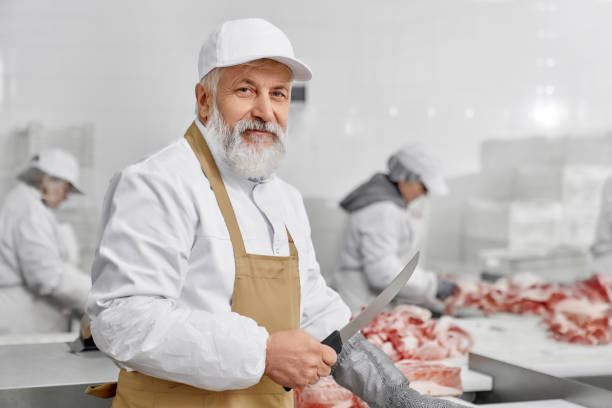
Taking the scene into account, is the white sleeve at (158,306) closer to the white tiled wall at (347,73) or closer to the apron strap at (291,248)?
the apron strap at (291,248)

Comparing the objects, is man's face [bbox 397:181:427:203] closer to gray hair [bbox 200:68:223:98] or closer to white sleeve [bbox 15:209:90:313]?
white sleeve [bbox 15:209:90:313]

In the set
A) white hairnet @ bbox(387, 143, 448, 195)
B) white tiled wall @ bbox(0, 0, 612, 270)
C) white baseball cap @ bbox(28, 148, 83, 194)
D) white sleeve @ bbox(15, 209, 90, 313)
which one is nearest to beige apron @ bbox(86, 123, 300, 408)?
white hairnet @ bbox(387, 143, 448, 195)

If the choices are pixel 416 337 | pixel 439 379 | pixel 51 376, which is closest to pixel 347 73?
pixel 416 337

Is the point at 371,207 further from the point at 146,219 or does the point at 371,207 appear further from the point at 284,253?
the point at 146,219

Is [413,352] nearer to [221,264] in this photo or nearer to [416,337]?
[416,337]

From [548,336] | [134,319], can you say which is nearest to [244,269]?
[134,319]

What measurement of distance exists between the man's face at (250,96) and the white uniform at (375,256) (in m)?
2.39

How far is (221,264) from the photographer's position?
1355 mm

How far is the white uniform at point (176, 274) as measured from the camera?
1220 millimetres

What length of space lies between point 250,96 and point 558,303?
230 centimetres

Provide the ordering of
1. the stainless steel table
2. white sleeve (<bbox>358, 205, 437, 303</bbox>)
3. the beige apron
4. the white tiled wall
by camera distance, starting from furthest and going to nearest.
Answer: the white tiled wall
white sleeve (<bbox>358, 205, 437, 303</bbox>)
the stainless steel table
the beige apron

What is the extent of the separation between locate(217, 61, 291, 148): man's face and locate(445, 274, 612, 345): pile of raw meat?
6.55 feet

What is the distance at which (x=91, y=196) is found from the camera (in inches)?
185

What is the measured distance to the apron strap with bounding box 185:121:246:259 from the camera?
4.58 ft
